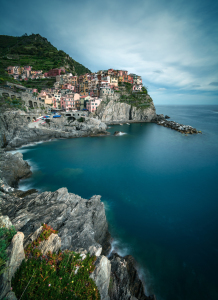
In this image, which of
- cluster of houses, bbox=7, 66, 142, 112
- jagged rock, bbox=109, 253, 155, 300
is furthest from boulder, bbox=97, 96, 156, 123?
jagged rock, bbox=109, 253, 155, 300

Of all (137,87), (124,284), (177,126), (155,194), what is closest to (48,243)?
(124,284)

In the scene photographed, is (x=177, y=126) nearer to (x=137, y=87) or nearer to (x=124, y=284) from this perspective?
(x=137, y=87)

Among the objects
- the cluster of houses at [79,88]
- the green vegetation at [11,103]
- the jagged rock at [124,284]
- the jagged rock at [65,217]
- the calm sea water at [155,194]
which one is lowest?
the calm sea water at [155,194]

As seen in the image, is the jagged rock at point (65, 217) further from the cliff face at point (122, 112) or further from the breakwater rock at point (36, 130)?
the cliff face at point (122, 112)

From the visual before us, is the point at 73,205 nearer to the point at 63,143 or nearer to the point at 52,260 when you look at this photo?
the point at 52,260

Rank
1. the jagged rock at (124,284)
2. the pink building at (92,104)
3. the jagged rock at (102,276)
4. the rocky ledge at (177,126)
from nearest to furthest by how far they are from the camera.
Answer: the jagged rock at (102,276) → the jagged rock at (124,284) → the rocky ledge at (177,126) → the pink building at (92,104)

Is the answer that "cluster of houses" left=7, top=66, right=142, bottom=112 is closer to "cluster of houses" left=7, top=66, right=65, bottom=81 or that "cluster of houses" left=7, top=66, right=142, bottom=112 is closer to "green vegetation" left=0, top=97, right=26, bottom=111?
"cluster of houses" left=7, top=66, right=65, bottom=81

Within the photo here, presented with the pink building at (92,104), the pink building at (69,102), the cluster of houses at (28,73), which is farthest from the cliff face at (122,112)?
the cluster of houses at (28,73)
